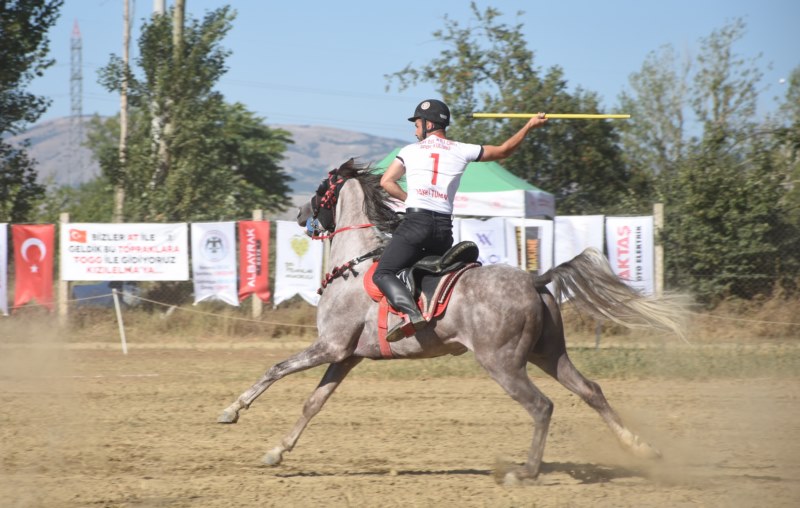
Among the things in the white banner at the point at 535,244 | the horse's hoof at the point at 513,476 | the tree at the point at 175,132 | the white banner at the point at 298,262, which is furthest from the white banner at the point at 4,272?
the horse's hoof at the point at 513,476

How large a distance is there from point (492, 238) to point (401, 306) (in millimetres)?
9201

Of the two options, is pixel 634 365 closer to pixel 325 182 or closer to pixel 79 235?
pixel 325 182

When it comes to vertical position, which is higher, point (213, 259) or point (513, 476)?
point (213, 259)

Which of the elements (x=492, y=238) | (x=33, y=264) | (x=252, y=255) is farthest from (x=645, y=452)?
(x=33, y=264)

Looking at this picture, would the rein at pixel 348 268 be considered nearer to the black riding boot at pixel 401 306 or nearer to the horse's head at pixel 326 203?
the black riding boot at pixel 401 306

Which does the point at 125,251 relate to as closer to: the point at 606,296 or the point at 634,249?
the point at 634,249

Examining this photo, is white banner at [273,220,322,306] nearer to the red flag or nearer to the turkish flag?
the red flag

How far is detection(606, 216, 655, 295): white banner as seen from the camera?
48.8ft

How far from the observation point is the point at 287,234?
1567 centimetres

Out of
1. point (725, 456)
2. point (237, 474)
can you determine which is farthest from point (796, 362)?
point (237, 474)

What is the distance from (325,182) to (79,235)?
31.4 ft

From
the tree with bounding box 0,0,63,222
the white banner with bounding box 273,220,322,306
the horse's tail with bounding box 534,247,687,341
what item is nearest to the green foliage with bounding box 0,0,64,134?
the tree with bounding box 0,0,63,222

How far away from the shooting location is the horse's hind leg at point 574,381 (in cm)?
655

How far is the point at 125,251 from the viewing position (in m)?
15.6
